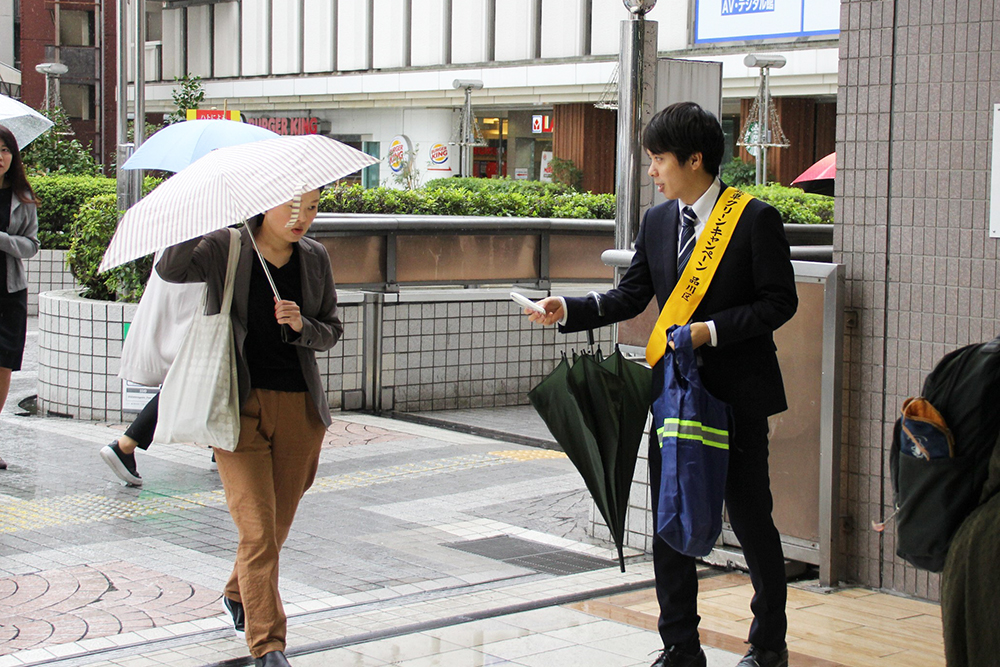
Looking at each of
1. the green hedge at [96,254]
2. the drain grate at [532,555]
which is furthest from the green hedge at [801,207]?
the drain grate at [532,555]

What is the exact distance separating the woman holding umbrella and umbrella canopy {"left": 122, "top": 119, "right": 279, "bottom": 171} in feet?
11.4

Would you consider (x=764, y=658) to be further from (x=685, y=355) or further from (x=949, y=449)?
(x=949, y=449)

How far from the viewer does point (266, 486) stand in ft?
14.0

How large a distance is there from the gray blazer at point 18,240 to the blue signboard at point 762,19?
22.0 meters

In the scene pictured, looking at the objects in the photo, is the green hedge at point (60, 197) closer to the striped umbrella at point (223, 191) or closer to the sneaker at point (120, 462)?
the sneaker at point (120, 462)

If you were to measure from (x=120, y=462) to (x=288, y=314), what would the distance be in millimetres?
3408

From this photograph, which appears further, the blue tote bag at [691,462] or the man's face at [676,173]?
the man's face at [676,173]

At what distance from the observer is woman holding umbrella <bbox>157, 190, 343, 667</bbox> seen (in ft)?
13.6

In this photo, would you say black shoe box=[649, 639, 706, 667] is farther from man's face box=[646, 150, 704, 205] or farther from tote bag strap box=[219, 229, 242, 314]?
tote bag strap box=[219, 229, 242, 314]

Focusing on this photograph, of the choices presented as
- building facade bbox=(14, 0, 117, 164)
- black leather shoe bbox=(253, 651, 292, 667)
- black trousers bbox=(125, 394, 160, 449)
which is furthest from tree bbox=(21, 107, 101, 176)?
building facade bbox=(14, 0, 117, 164)

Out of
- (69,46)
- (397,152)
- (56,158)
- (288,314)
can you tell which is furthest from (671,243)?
(69,46)

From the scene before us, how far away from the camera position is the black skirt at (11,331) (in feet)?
23.0

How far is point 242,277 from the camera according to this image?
425cm

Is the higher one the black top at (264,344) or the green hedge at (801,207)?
the green hedge at (801,207)
